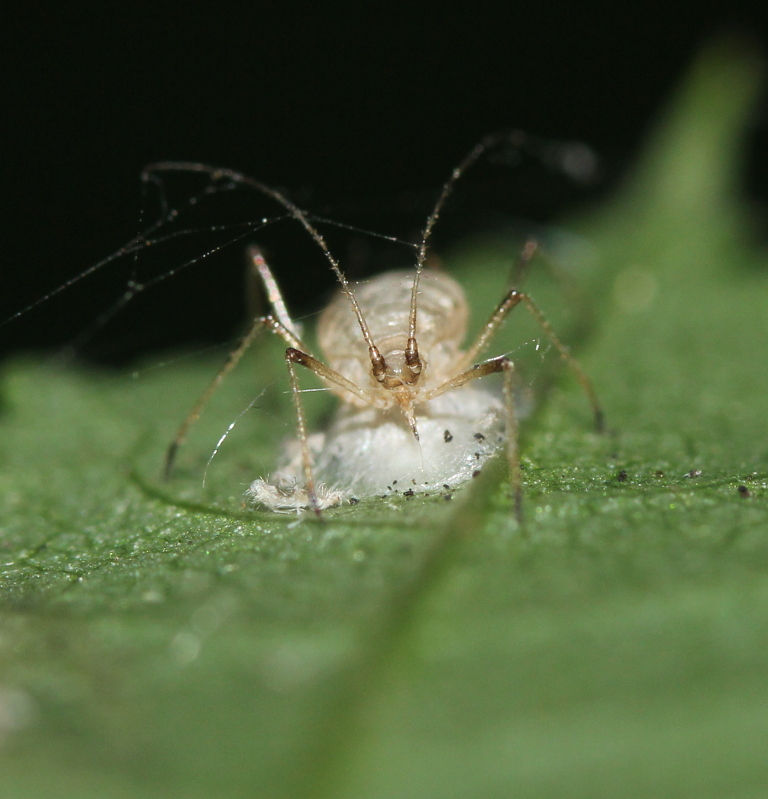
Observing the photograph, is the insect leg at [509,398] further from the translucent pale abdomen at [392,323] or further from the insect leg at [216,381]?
the insect leg at [216,381]

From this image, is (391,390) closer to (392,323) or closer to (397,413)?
(397,413)

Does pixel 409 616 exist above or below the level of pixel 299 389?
below

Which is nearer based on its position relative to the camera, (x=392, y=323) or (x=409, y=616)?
(x=409, y=616)

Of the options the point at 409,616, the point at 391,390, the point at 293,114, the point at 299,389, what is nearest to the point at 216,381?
the point at 299,389

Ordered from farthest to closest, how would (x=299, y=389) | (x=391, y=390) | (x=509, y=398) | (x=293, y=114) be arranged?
(x=293, y=114) < (x=391, y=390) < (x=299, y=389) < (x=509, y=398)

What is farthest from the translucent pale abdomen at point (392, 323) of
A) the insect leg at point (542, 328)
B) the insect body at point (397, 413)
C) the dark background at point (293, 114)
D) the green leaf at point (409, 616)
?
the dark background at point (293, 114)

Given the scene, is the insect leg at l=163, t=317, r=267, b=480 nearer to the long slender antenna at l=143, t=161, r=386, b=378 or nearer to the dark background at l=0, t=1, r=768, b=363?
the long slender antenna at l=143, t=161, r=386, b=378

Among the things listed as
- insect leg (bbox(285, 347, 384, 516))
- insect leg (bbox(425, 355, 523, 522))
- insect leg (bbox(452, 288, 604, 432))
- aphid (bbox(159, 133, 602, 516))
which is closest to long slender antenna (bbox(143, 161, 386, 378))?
aphid (bbox(159, 133, 602, 516))
